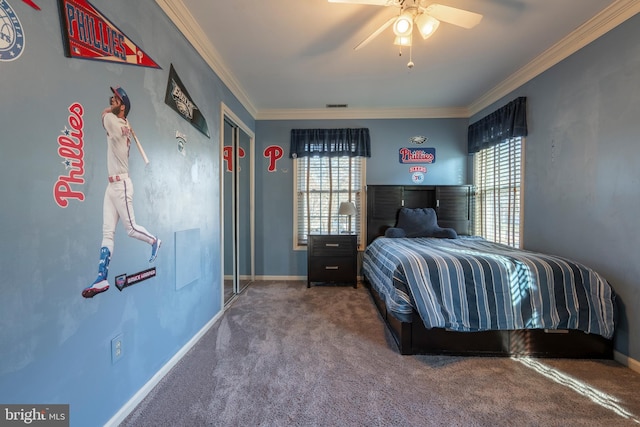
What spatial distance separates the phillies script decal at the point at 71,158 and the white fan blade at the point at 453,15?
2036mm

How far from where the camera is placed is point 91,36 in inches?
46.4

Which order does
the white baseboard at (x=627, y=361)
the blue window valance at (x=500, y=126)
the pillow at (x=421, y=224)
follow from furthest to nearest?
the pillow at (x=421, y=224)
the blue window valance at (x=500, y=126)
the white baseboard at (x=627, y=361)

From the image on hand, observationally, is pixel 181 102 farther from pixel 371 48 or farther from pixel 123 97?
pixel 371 48

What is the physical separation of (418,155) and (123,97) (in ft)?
11.8

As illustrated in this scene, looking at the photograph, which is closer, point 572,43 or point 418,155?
point 572,43

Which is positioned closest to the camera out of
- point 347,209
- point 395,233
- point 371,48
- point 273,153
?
point 371,48

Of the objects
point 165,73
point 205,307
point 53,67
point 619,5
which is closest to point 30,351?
point 53,67

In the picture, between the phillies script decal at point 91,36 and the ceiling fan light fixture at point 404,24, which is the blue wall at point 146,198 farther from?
the ceiling fan light fixture at point 404,24

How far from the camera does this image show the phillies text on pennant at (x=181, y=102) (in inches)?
70.1

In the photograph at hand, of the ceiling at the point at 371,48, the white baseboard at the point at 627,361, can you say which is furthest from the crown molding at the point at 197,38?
the white baseboard at the point at 627,361

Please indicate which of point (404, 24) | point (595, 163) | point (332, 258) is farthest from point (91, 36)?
point (595, 163)

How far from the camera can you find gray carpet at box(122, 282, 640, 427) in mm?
1364

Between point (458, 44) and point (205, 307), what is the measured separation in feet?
10.9

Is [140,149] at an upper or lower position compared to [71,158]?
upper
